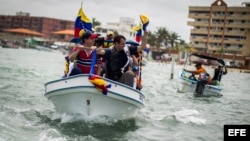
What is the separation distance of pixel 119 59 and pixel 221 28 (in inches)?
3585

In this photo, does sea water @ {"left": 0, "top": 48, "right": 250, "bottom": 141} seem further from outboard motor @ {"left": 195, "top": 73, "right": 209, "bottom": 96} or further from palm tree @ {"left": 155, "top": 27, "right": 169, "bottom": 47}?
palm tree @ {"left": 155, "top": 27, "right": 169, "bottom": 47}

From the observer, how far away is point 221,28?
97.2 metres

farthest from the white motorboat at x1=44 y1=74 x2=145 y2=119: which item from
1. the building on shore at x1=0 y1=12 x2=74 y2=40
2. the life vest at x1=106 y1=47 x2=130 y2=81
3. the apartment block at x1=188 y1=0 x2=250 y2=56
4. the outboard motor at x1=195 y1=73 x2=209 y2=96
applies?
the building on shore at x1=0 y1=12 x2=74 y2=40

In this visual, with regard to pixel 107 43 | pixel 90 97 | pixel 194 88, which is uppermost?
pixel 107 43

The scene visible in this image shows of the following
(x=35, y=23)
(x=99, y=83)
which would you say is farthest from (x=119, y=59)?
(x=35, y=23)

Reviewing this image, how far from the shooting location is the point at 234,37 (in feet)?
316

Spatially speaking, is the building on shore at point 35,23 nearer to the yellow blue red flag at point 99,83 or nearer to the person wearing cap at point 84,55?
the person wearing cap at point 84,55

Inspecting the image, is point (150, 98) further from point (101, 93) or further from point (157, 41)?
point (157, 41)

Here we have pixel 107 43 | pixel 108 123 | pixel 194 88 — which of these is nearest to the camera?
pixel 108 123

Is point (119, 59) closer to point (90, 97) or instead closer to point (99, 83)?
point (99, 83)

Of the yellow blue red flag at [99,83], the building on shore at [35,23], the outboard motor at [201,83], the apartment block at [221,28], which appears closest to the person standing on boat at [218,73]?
the outboard motor at [201,83]

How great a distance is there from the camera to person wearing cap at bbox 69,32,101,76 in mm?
9562

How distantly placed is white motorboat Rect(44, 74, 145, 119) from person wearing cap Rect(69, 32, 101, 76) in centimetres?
57

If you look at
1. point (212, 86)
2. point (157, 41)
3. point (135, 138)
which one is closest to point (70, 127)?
point (135, 138)
